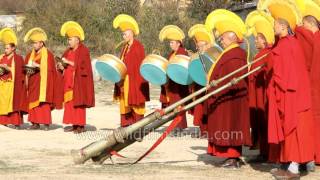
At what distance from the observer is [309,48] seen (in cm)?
717

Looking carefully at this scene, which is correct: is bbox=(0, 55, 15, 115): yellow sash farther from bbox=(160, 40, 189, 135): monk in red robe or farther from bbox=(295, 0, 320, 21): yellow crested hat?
bbox=(295, 0, 320, 21): yellow crested hat

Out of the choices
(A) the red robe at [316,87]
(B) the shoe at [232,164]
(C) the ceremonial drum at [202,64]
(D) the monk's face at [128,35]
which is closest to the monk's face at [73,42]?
(D) the monk's face at [128,35]

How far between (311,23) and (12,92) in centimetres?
618

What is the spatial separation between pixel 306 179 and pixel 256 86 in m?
1.58

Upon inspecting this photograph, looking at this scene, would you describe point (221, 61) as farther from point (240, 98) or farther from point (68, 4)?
point (68, 4)

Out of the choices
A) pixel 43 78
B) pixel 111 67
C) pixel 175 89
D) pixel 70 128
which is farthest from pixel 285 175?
pixel 43 78

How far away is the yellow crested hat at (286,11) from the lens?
648cm

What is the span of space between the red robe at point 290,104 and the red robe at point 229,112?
730 millimetres

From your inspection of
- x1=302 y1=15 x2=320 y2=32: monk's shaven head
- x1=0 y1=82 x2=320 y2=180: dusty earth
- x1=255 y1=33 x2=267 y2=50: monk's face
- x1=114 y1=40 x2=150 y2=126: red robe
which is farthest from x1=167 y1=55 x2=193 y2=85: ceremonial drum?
x1=302 y1=15 x2=320 y2=32: monk's shaven head

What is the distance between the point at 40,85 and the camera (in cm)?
1120

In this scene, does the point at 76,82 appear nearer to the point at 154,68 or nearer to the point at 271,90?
the point at 154,68

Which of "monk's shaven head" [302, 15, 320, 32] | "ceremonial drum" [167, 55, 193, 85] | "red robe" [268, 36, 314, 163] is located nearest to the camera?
"red robe" [268, 36, 314, 163]

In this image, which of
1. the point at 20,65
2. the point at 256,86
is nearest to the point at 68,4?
the point at 20,65

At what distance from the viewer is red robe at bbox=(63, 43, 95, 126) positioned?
10.8 m
